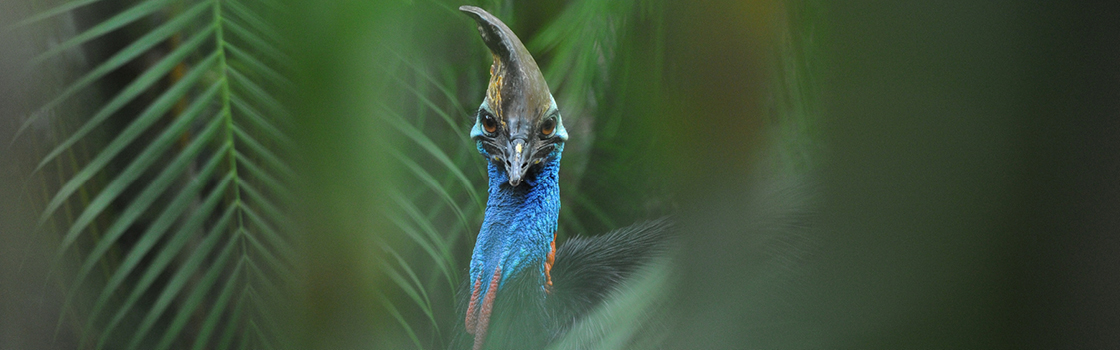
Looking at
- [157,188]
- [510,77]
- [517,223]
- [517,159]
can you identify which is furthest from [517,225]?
[157,188]

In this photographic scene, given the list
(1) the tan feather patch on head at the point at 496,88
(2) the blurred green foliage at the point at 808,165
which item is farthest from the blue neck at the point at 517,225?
(2) the blurred green foliage at the point at 808,165

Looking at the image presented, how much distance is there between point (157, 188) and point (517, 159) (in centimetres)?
38

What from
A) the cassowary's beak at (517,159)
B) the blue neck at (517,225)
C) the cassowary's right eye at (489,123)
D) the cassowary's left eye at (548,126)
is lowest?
the blue neck at (517,225)

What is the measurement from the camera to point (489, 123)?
795 millimetres

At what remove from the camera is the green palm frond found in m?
0.38

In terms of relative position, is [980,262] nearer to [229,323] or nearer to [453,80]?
[229,323]

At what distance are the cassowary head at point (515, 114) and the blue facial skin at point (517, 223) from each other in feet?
0.08

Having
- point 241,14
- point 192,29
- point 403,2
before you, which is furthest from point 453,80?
point 403,2

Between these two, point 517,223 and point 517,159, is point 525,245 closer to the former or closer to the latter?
point 517,223

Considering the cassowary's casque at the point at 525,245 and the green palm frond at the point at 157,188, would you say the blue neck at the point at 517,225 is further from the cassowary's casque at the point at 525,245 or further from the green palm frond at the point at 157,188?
the green palm frond at the point at 157,188

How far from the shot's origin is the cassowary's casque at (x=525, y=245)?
2.43ft

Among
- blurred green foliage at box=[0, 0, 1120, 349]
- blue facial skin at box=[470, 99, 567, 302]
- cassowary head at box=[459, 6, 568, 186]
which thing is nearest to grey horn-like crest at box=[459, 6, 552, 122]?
cassowary head at box=[459, 6, 568, 186]

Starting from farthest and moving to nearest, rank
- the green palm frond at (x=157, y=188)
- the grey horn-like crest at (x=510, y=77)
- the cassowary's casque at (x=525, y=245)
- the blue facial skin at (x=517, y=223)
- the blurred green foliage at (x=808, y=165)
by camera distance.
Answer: the blue facial skin at (x=517, y=223) < the cassowary's casque at (x=525, y=245) < the grey horn-like crest at (x=510, y=77) < the green palm frond at (x=157, y=188) < the blurred green foliage at (x=808, y=165)

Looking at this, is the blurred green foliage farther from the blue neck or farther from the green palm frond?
the blue neck
